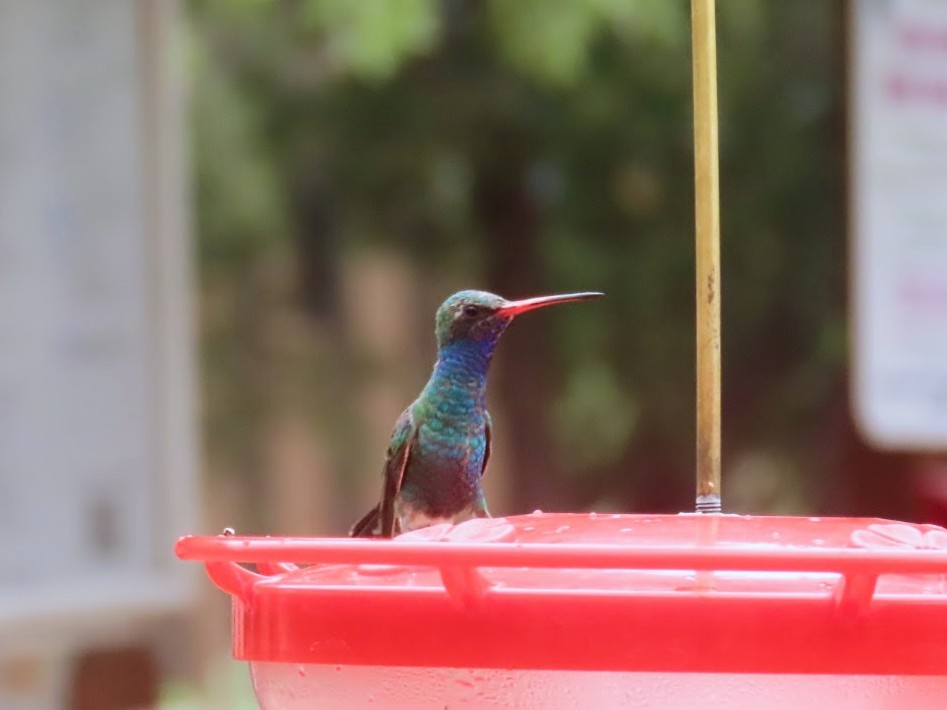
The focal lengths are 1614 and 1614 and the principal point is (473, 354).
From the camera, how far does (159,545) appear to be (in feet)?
15.9

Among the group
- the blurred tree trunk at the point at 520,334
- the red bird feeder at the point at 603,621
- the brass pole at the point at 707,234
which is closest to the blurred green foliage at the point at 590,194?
the blurred tree trunk at the point at 520,334

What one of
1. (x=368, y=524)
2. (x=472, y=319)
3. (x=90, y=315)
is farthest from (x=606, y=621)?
(x=90, y=315)

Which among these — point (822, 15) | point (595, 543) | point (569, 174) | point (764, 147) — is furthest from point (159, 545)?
point (595, 543)

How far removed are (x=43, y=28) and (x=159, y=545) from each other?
1545 mm

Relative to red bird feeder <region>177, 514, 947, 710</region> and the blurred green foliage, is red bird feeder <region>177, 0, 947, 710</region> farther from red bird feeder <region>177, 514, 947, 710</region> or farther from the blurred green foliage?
the blurred green foliage

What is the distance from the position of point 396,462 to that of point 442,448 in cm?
7

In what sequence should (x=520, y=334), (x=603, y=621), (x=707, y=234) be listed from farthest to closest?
(x=520, y=334)
(x=707, y=234)
(x=603, y=621)

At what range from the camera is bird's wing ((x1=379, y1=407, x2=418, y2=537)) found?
2.09m

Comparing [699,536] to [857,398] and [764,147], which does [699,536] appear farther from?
[764,147]

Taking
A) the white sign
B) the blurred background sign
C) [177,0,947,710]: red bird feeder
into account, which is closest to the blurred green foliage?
the white sign

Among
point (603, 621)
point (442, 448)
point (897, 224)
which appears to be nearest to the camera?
point (603, 621)

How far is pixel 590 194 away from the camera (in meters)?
5.79

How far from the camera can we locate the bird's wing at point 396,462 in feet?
6.84

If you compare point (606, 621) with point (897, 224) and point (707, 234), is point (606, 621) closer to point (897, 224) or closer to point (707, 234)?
point (707, 234)
